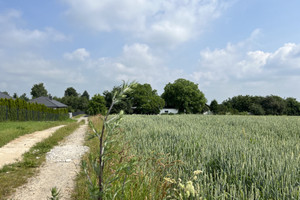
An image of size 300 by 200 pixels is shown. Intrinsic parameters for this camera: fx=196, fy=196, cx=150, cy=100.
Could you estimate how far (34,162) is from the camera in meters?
6.04

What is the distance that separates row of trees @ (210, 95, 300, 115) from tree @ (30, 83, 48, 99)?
8184 centimetres

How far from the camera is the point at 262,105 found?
7262cm

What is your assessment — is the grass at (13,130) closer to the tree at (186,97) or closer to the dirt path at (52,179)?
the dirt path at (52,179)

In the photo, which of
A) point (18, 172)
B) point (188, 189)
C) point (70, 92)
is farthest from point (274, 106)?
point (70, 92)

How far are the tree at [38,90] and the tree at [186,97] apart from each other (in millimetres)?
68868

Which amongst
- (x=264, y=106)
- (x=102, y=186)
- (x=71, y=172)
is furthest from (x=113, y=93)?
(x=264, y=106)

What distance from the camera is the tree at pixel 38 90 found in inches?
3839

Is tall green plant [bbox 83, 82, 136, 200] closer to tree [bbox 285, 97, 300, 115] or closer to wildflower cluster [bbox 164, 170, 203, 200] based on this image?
wildflower cluster [bbox 164, 170, 203, 200]

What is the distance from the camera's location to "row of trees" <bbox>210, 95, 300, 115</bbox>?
218 ft

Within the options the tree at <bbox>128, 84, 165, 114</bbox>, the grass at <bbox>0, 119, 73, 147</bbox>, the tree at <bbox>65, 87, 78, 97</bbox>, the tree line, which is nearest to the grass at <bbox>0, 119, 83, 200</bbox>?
the grass at <bbox>0, 119, 73, 147</bbox>

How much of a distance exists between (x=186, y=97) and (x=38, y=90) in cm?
7708

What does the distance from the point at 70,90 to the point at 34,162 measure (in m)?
133

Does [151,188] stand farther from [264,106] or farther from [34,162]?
[264,106]

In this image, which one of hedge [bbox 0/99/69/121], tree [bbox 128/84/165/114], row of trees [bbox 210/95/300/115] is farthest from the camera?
row of trees [bbox 210/95/300/115]
